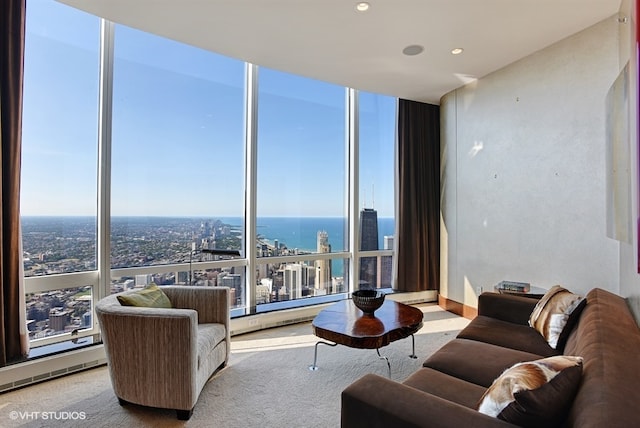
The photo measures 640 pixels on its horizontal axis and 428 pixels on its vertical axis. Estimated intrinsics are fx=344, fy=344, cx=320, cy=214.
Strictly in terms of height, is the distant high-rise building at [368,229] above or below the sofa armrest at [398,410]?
above

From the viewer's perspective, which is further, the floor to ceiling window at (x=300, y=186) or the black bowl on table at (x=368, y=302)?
the floor to ceiling window at (x=300, y=186)

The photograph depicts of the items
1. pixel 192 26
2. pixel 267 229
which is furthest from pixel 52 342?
pixel 192 26

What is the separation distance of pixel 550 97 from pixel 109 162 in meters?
4.31

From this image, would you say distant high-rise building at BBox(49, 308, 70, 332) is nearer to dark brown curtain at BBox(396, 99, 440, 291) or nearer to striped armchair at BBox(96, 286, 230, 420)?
striped armchair at BBox(96, 286, 230, 420)

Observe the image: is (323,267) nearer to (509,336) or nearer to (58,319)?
(509,336)

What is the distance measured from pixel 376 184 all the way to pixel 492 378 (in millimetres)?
3375

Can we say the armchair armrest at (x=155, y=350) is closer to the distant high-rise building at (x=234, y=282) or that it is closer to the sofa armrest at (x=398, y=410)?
the sofa armrest at (x=398, y=410)

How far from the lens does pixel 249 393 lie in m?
2.54

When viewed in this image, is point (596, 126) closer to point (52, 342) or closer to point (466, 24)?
point (466, 24)

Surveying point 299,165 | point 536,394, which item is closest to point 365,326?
point 536,394

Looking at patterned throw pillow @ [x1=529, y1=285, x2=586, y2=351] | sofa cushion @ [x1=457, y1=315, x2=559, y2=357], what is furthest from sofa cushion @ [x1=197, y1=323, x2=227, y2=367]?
patterned throw pillow @ [x1=529, y1=285, x2=586, y2=351]

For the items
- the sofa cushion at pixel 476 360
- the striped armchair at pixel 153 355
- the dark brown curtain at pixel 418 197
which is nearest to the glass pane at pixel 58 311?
the striped armchair at pixel 153 355

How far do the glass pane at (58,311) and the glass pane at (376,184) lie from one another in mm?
3218

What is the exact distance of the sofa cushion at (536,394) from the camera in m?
1.09
